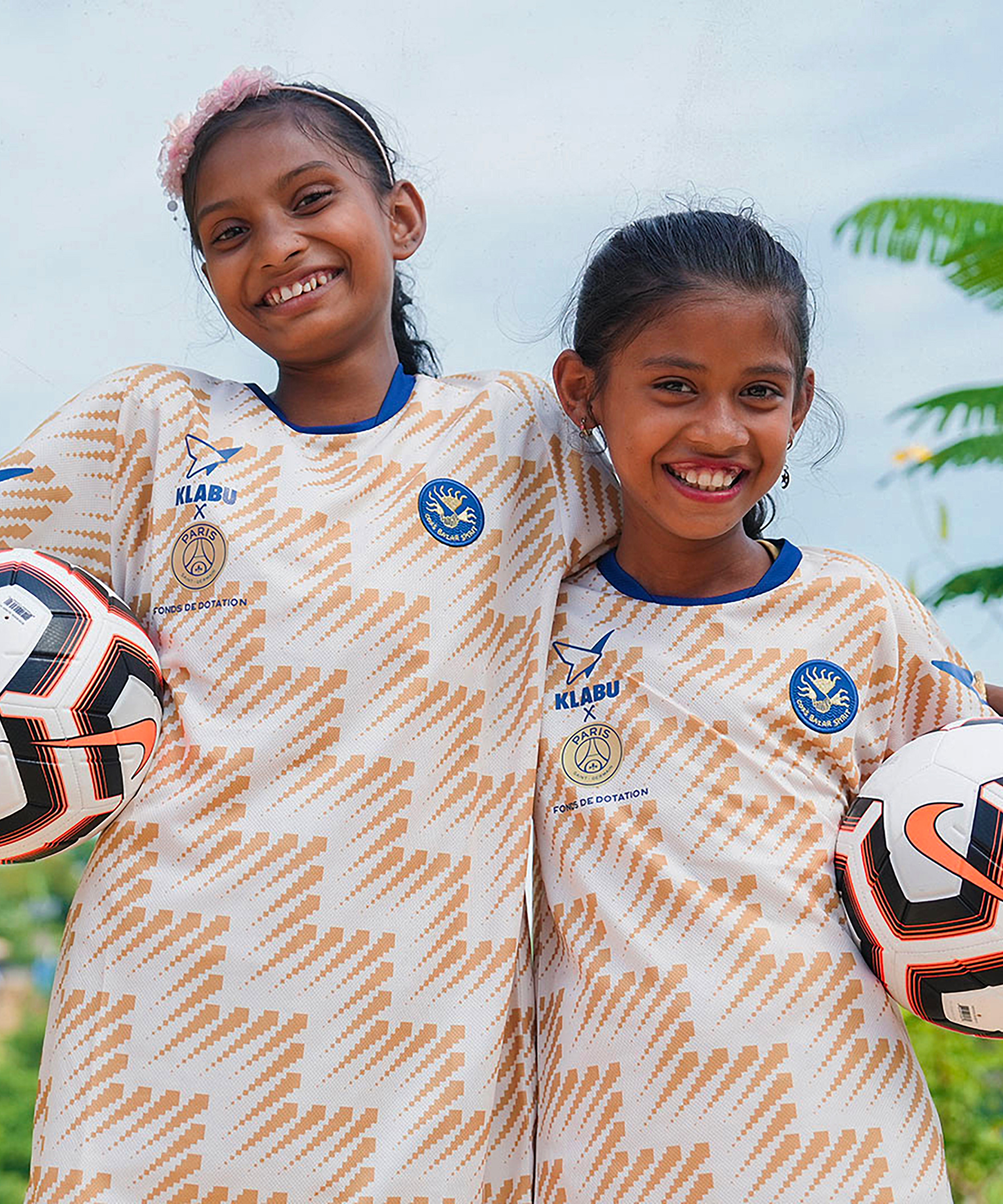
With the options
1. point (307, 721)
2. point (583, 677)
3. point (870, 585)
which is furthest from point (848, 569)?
point (307, 721)

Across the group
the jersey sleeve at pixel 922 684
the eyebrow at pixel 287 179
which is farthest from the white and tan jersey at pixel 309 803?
the jersey sleeve at pixel 922 684

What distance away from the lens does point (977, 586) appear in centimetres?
672

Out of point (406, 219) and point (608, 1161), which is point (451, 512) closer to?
point (406, 219)

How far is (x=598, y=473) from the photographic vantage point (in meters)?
2.71

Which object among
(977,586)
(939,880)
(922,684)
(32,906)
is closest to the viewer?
(939,880)

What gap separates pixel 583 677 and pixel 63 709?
880mm

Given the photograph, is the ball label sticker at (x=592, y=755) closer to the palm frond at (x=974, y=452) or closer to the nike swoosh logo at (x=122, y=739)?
the nike swoosh logo at (x=122, y=739)

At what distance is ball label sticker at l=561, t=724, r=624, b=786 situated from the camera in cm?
242

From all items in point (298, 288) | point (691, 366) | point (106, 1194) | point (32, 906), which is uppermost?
point (298, 288)

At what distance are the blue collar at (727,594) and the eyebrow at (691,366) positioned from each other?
1.06ft

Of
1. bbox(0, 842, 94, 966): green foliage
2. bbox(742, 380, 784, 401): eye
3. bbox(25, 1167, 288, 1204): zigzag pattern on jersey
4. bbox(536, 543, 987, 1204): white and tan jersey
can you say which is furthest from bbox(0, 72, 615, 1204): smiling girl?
bbox(0, 842, 94, 966): green foliage

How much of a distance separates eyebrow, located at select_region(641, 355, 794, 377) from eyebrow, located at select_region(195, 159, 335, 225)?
719mm

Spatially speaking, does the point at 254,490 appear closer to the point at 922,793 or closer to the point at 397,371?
the point at 397,371

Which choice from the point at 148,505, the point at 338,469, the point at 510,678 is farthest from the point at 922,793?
the point at 148,505
